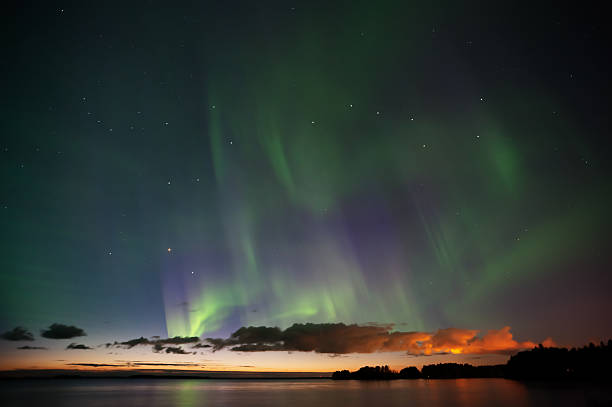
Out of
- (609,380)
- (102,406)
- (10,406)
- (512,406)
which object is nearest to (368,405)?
(512,406)

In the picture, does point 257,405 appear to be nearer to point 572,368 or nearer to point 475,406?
point 475,406

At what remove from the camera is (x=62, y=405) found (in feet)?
268

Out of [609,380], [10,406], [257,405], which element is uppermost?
[10,406]

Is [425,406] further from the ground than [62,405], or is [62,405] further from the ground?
[62,405]

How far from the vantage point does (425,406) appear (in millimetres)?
68688

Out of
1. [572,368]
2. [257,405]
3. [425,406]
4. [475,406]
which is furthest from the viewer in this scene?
[572,368]

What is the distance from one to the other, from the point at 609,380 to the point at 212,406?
5256 inches

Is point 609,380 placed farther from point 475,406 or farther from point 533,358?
point 475,406

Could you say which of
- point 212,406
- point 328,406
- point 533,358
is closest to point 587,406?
point 328,406

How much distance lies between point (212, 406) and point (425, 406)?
130ft

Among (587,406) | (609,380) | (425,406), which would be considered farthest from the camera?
(609,380)

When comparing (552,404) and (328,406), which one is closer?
(552,404)

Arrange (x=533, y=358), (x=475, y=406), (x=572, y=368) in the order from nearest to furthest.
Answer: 1. (x=475, y=406)
2. (x=572, y=368)
3. (x=533, y=358)

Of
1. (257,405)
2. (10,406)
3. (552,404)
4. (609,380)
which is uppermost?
(10,406)
